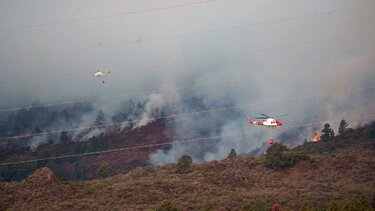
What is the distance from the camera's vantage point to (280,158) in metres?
102

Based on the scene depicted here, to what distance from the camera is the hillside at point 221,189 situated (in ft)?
244

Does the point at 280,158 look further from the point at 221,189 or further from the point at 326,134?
the point at 326,134

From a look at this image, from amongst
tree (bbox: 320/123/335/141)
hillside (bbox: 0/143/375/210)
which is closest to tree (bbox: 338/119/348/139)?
tree (bbox: 320/123/335/141)

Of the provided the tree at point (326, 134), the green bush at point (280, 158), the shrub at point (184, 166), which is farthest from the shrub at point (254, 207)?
the tree at point (326, 134)

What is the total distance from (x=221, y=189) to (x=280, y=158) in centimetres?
2087

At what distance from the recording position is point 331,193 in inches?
3034

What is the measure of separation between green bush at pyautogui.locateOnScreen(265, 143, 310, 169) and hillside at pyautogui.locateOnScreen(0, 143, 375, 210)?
1425 mm

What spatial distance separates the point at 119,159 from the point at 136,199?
103 m

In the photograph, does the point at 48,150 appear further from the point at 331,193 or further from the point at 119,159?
the point at 331,193

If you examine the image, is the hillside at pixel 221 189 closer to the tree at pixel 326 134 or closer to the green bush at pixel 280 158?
the green bush at pixel 280 158

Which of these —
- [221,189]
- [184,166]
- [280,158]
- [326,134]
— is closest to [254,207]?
[221,189]

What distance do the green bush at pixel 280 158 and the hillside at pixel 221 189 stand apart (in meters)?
1.43

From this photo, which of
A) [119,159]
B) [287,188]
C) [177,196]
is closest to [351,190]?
[287,188]

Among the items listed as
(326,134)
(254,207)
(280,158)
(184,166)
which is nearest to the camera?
(254,207)
